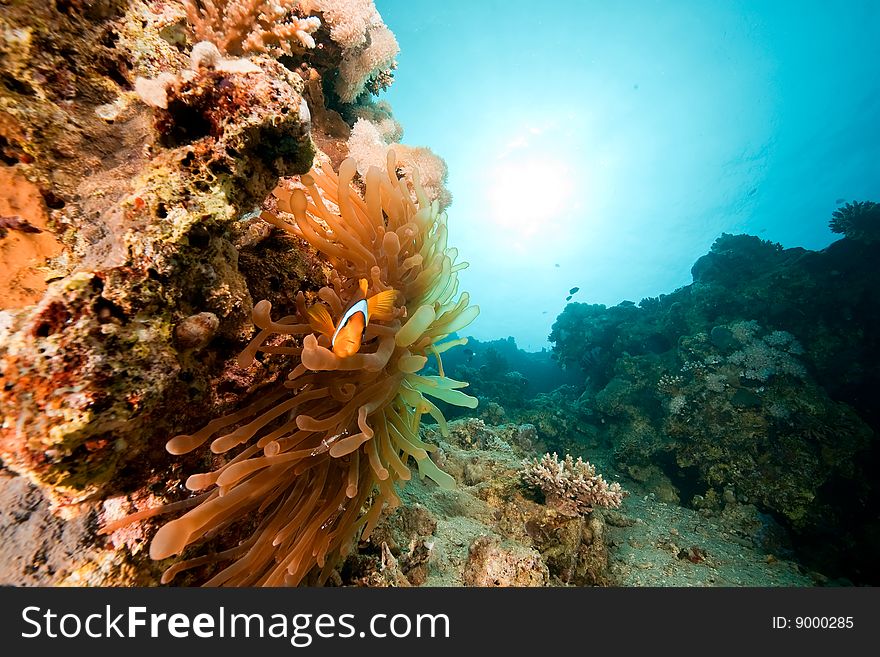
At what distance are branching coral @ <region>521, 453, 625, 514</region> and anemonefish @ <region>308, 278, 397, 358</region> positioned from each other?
3.11 m

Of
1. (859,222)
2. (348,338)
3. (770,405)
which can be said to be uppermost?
(859,222)

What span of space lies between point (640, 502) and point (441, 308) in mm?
6320

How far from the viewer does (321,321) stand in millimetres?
1782

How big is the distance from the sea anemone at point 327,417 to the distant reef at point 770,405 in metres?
7.21

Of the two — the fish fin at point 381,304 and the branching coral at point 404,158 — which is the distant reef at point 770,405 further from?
the fish fin at point 381,304

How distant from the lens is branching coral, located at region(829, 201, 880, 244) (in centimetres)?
999

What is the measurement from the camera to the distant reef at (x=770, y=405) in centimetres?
648

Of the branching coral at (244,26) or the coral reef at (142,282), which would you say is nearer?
the coral reef at (142,282)

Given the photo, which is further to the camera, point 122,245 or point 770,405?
point 770,405

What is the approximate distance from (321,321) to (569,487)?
11.6 feet

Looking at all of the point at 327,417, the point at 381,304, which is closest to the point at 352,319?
the point at 381,304

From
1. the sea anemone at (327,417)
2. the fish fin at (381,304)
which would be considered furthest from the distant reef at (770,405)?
the fish fin at (381,304)

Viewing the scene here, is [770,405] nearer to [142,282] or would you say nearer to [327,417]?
[327,417]
